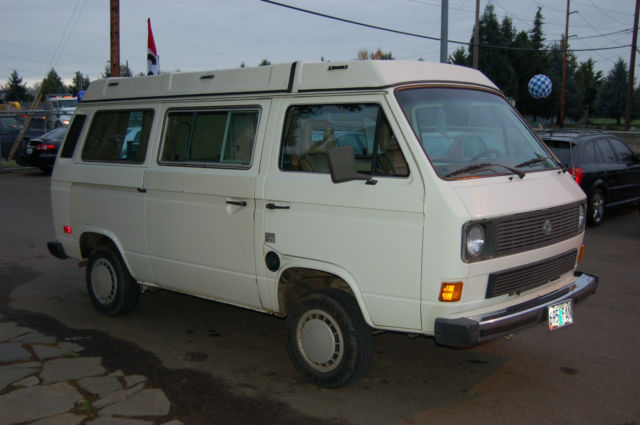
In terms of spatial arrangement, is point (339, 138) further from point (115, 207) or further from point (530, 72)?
point (530, 72)

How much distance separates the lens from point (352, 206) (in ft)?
13.8

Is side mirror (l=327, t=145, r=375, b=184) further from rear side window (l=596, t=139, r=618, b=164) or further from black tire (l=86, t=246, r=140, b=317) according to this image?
rear side window (l=596, t=139, r=618, b=164)

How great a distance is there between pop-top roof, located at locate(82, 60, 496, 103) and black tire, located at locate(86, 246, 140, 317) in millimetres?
1610

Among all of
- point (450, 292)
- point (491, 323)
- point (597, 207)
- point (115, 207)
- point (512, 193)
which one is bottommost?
point (597, 207)

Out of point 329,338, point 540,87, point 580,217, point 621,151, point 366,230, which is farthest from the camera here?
point 540,87

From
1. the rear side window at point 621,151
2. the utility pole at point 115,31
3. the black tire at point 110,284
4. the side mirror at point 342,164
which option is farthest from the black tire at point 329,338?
the utility pole at point 115,31

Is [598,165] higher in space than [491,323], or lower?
higher

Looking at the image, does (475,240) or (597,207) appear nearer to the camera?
(475,240)

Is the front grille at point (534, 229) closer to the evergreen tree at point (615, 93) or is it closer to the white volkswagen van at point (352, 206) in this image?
the white volkswagen van at point (352, 206)

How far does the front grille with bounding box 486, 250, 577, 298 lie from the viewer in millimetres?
4027

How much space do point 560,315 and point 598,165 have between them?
Result: 7.89m

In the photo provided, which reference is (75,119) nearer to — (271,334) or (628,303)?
(271,334)

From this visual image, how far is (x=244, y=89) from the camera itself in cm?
498

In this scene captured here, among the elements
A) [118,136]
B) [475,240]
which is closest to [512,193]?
[475,240]
